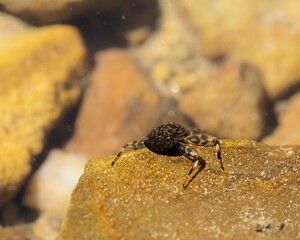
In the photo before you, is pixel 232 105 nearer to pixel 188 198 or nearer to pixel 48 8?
pixel 48 8

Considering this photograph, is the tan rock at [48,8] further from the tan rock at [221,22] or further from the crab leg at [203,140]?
the crab leg at [203,140]

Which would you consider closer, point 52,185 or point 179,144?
point 179,144

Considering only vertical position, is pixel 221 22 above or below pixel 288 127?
above

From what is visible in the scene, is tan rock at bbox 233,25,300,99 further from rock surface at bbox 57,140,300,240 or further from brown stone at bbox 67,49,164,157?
rock surface at bbox 57,140,300,240


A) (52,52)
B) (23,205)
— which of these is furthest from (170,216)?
(52,52)

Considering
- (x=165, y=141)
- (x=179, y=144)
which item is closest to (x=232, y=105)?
(x=179, y=144)

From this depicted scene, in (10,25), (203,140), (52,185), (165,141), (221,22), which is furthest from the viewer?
(221,22)

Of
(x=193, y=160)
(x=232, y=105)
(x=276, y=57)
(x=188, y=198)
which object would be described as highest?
(x=276, y=57)
